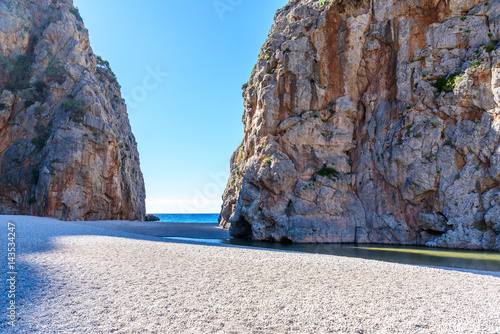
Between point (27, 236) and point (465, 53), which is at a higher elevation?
point (465, 53)

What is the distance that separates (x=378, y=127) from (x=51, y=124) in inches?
1612

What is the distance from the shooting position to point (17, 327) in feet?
15.7

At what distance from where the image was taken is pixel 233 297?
6859 mm

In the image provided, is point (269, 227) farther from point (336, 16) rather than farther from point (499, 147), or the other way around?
point (336, 16)

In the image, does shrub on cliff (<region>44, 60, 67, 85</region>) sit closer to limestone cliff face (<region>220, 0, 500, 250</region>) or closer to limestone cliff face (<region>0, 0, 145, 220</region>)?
limestone cliff face (<region>0, 0, 145, 220</region>)

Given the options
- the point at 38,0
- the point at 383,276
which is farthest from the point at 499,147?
the point at 38,0

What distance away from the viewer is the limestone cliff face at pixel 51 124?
107 ft

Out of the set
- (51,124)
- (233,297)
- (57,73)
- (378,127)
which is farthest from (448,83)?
(57,73)

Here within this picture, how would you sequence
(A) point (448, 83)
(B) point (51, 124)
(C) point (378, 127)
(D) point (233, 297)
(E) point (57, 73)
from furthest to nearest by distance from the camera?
(E) point (57, 73) → (B) point (51, 124) → (C) point (378, 127) → (A) point (448, 83) → (D) point (233, 297)

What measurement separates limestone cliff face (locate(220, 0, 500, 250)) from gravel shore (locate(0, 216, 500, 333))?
15.1 m

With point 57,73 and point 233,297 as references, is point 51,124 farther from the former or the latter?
point 233,297

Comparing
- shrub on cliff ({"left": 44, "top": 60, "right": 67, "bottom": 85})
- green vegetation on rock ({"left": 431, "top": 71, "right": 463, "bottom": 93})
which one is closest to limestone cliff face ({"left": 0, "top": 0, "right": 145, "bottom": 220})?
shrub on cliff ({"left": 44, "top": 60, "right": 67, "bottom": 85})

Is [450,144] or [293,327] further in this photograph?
[450,144]

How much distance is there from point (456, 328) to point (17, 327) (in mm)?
8643
